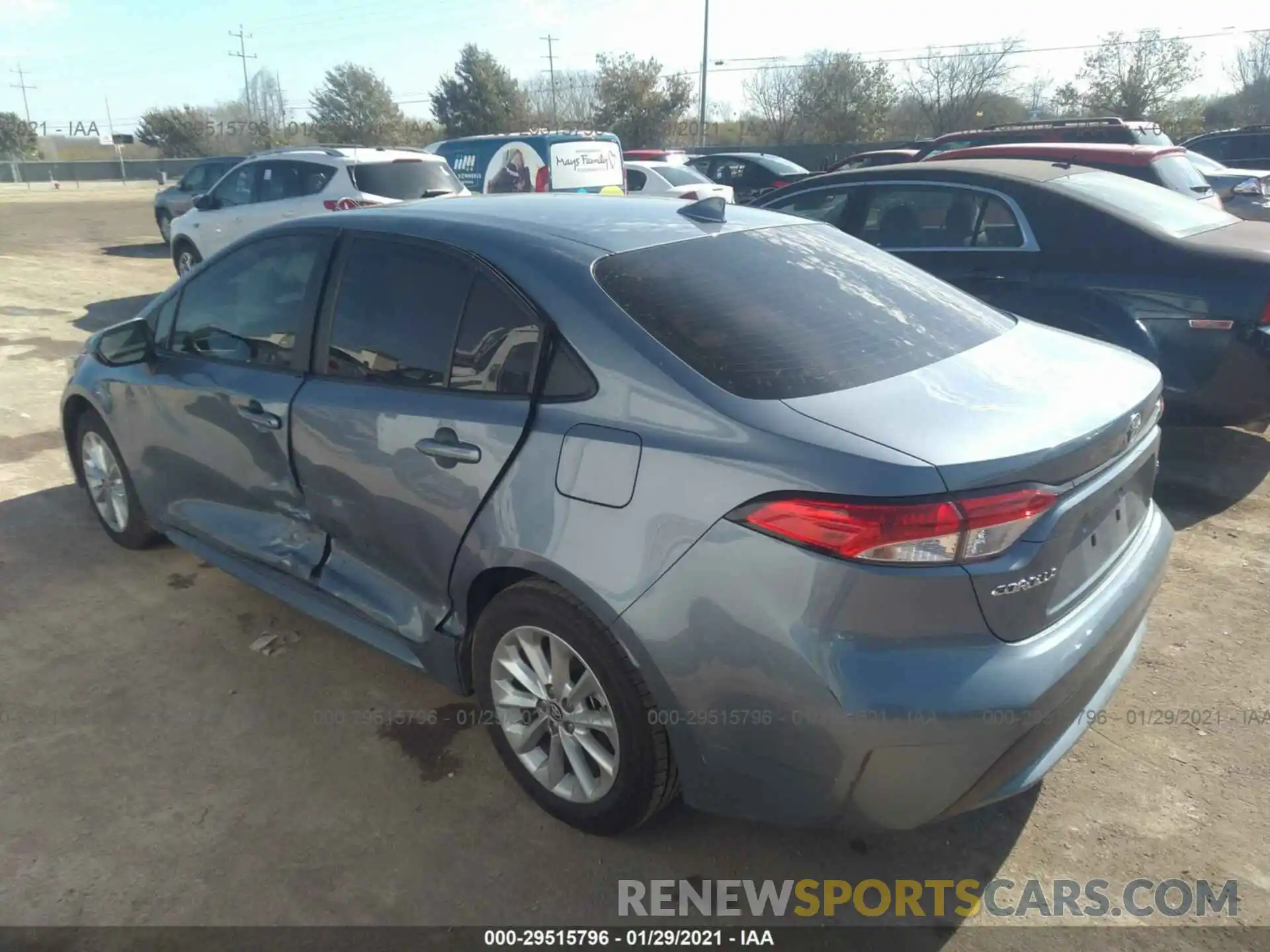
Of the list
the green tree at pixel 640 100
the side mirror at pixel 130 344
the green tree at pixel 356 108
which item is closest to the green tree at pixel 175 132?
the green tree at pixel 356 108

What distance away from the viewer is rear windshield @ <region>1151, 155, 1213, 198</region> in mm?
7379

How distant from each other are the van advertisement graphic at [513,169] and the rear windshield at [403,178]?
165 centimetres

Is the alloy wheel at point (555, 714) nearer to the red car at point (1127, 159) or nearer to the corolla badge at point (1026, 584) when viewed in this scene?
the corolla badge at point (1026, 584)

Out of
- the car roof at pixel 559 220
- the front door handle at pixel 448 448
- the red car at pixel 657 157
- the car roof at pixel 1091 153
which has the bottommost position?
the front door handle at pixel 448 448

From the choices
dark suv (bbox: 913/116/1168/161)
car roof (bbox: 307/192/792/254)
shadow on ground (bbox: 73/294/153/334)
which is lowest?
shadow on ground (bbox: 73/294/153/334)

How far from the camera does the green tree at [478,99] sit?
4925 cm

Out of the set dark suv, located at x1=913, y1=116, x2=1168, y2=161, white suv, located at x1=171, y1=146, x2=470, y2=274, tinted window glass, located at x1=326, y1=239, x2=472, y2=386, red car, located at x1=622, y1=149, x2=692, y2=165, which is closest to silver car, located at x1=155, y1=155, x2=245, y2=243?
white suv, located at x1=171, y1=146, x2=470, y2=274

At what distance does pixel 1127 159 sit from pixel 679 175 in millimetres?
8909

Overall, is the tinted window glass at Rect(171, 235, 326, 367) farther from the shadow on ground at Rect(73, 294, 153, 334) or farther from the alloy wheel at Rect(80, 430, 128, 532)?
the shadow on ground at Rect(73, 294, 153, 334)

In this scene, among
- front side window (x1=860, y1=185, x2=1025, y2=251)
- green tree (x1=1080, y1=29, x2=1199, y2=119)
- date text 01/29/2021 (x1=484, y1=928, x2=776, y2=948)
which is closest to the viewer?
date text 01/29/2021 (x1=484, y1=928, x2=776, y2=948)

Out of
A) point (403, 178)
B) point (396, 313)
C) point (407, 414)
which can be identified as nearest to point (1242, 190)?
point (403, 178)

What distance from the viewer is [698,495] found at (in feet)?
6.91

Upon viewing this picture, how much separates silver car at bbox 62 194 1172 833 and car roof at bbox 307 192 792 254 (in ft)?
0.05

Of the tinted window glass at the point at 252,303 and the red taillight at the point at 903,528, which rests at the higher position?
the tinted window glass at the point at 252,303
